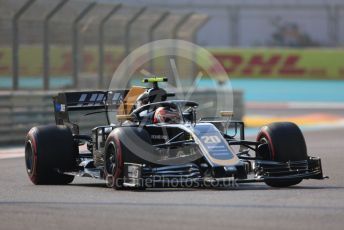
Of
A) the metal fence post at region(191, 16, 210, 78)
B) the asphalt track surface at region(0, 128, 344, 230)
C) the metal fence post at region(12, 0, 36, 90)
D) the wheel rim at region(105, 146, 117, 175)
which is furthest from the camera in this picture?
the metal fence post at region(191, 16, 210, 78)

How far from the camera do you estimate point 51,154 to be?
41.8 ft

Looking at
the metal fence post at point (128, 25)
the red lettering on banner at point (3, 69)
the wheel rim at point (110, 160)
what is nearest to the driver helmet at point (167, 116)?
the wheel rim at point (110, 160)

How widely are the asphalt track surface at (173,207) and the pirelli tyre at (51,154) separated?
22cm

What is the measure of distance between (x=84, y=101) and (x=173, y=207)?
4333mm

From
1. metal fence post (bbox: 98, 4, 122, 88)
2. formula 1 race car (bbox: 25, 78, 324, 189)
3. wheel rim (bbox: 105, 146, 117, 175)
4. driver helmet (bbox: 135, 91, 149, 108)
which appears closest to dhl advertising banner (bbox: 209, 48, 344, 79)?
metal fence post (bbox: 98, 4, 122, 88)

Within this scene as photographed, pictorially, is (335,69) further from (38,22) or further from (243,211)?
(243,211)

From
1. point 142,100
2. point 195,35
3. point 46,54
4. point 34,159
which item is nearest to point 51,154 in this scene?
point 34,159

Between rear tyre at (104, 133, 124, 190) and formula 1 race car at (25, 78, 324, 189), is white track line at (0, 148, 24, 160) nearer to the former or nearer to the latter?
formula 1 race car at (25, 78, 324, 189)

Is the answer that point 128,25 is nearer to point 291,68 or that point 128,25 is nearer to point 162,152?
point 162,152

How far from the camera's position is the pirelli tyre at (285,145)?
11852 millimetres

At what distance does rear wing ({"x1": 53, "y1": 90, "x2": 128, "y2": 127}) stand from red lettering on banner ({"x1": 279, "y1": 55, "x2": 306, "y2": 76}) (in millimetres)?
31276

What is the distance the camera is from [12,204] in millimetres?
10289

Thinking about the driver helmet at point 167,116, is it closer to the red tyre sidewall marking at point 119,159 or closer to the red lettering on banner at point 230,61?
the red tyre sidewall marking at point 119,159

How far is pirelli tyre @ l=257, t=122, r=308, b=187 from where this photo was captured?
11852 millimetres
